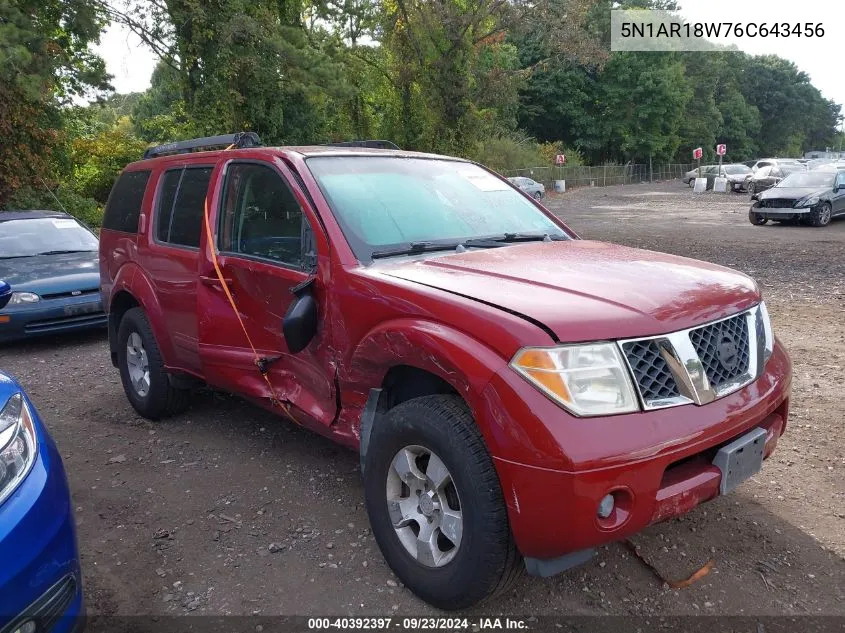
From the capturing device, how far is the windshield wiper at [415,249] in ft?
10.6

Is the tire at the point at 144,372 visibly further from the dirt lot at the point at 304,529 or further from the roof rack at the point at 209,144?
the roof rack at the point at 209,144

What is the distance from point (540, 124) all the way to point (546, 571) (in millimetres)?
55638

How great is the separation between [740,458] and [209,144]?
380cm

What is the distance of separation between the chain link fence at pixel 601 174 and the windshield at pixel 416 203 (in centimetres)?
3615

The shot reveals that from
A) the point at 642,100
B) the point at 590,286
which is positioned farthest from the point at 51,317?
the point at 642,100

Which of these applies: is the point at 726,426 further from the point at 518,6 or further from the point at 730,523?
the point at 518,6

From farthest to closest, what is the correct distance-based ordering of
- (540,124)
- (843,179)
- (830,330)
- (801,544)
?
1. (540,124)
2. (843,179)
3. (830,330)
4. (801,544)

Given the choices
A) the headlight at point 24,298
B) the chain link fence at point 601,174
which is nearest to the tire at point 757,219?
the headlight at point 24,298

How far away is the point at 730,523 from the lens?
3340mm

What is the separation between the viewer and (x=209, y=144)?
4703mm

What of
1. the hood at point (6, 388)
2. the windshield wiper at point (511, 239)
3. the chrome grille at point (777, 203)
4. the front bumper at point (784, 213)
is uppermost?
the windshield wiper at point (511, 239)

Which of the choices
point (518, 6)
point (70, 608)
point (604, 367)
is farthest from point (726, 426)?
point (518, 6)

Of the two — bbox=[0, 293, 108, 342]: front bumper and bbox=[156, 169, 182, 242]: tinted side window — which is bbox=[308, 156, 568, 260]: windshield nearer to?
bbox=[156, 169, 182, 242]: tinted side window

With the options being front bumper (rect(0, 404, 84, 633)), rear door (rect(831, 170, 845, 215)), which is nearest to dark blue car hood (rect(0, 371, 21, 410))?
front bumper (rect(0, 404, 84, 633))
